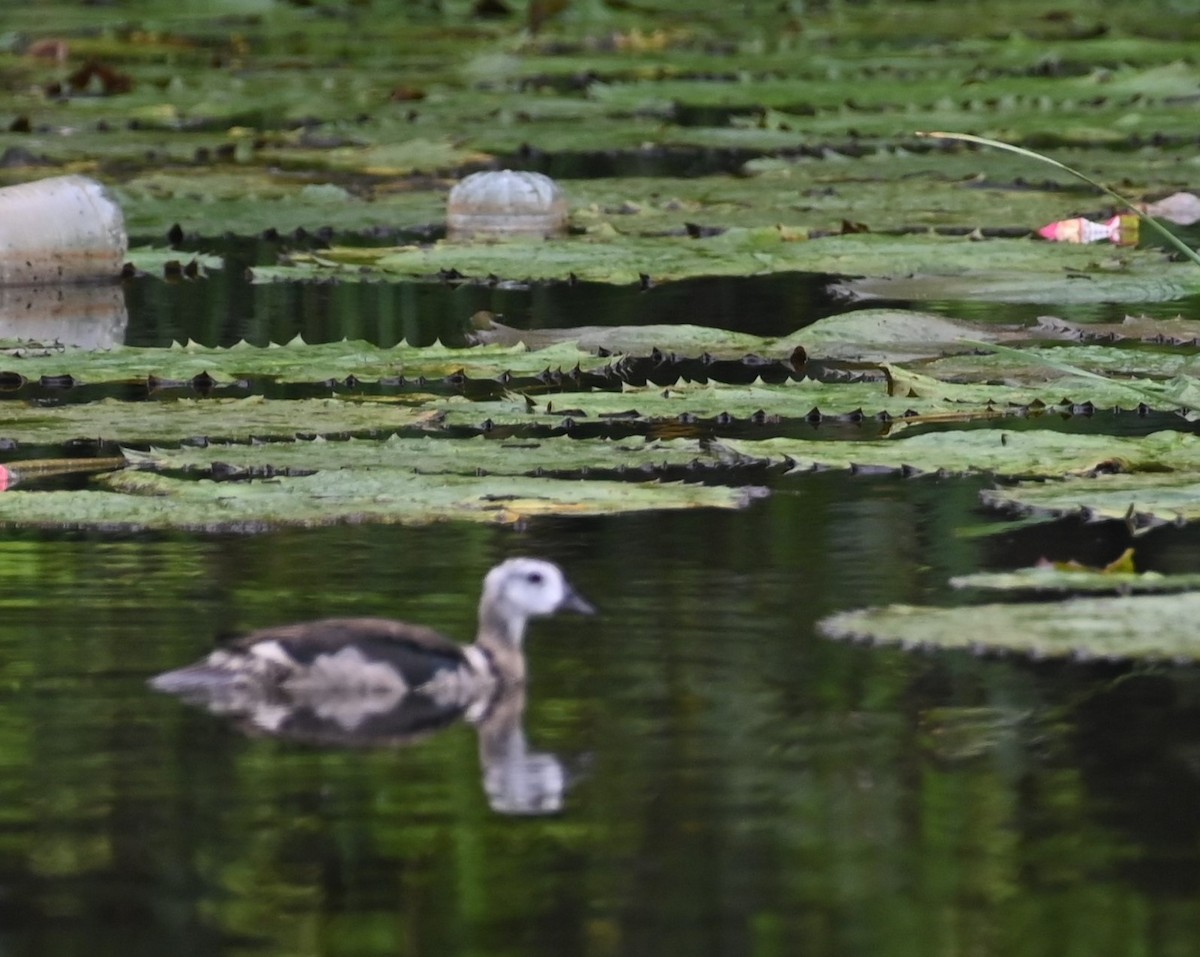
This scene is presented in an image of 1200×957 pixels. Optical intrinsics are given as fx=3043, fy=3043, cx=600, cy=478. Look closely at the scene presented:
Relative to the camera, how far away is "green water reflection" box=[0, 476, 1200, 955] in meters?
3.08

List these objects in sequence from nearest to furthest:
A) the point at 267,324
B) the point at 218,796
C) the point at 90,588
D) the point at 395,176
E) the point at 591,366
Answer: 1. the point at 218,796
2. the point at 90,588
3. the point at 591,366
4. the point at 267,324
5. the point at 395,176

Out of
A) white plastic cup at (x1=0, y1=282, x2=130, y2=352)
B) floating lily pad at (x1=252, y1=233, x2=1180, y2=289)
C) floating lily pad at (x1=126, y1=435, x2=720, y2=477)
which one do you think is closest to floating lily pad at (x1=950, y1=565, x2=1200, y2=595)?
floating lily pad at (x1=126, y1=435, x2=720, y2=477)

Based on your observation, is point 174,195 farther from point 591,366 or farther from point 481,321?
point 591,366

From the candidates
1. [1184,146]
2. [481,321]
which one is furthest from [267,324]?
[1184,146]

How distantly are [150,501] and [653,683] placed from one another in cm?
123

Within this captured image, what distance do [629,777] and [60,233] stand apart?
17.6 feet

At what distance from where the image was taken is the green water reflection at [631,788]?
3.08 meters

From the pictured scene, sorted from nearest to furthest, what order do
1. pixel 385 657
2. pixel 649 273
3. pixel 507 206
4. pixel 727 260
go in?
pixel 385 657, pixel 649 273, pixel 727 260, pixel 507 206

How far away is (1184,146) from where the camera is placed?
11.9m

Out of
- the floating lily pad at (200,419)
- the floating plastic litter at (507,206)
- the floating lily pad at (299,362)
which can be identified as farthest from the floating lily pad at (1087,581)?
the floating plastic litter at (507,206)

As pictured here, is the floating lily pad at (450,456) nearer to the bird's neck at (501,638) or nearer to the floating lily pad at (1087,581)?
the floating lily pad at (1087,581)

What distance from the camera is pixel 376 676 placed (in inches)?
153

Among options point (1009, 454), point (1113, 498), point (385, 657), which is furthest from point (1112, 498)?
point (385, 657)

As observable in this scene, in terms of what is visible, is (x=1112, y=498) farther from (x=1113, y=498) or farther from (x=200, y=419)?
(x=200, y=419)
